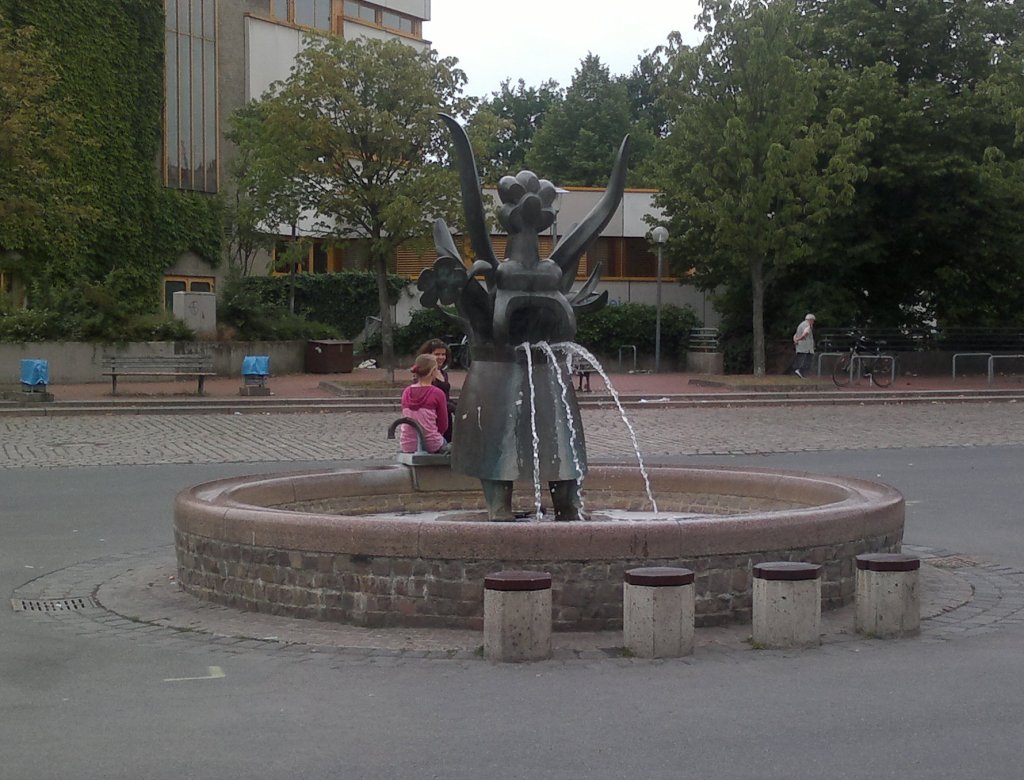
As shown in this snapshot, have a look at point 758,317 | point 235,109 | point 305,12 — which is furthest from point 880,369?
point 305,12

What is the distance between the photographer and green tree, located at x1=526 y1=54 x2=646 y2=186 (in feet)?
240

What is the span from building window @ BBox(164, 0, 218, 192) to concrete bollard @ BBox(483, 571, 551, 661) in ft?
127

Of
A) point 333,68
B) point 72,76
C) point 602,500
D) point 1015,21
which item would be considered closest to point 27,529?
point 602,500

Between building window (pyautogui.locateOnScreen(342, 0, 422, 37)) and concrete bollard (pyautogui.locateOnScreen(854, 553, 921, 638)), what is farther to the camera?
building window (pyautogui.locateOnScreen(342, 0, 422, 37))

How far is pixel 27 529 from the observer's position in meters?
11.9

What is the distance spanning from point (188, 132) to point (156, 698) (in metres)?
40.1

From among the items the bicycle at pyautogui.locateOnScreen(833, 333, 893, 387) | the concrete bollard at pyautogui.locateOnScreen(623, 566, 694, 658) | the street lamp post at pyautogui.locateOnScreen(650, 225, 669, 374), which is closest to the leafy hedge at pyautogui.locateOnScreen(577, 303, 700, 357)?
the street lamp post at pyautogui.locateOnScreen(650, 225, 669, 374)

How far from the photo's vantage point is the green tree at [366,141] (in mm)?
30047

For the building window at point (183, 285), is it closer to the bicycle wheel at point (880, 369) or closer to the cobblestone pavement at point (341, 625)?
the bicycle wheel at point (880, 369)

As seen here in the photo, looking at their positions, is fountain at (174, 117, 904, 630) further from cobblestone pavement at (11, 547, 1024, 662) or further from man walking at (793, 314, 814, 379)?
man walking at (793, 314, 814, 379)

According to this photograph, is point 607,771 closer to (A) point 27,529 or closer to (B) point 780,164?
(A) point 27,529

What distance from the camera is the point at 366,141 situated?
3052 centimetres

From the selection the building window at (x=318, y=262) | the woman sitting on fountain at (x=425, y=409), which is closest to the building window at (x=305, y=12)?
the building window at (x=318, y=262)

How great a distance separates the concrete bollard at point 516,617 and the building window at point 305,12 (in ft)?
145
